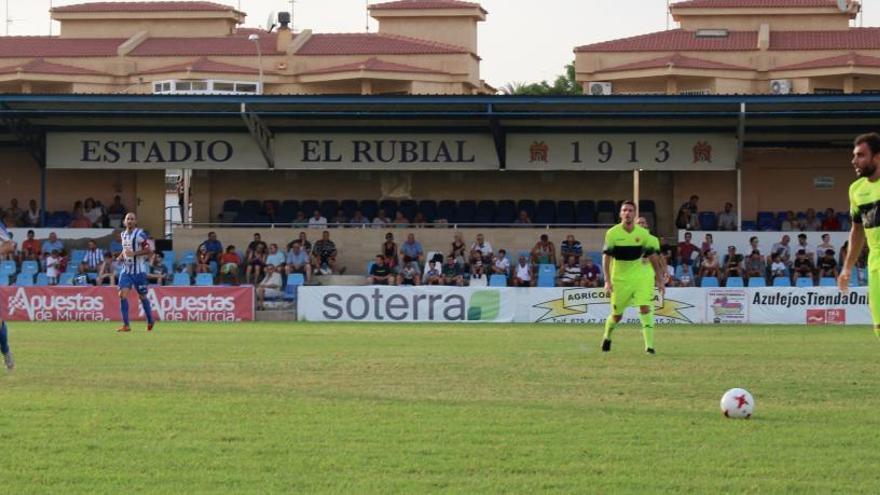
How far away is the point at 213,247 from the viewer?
3869 centimetres

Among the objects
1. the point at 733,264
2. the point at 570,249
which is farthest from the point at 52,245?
the point at 733,264

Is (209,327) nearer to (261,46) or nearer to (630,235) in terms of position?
(630,235)

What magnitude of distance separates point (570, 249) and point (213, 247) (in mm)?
9543

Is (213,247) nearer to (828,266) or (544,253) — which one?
(544,253)

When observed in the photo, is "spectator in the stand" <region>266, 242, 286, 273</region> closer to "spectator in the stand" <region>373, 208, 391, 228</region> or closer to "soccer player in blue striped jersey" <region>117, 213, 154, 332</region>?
"spectator in the stand" <region>373, 208, 391, 228</region>

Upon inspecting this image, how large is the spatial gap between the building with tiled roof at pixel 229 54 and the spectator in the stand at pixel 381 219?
15480 mm

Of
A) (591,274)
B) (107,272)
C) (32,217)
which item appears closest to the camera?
(591,274)

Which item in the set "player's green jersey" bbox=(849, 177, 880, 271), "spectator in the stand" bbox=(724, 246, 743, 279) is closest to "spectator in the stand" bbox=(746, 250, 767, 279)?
"spectator in the stand" bbox=(724, 246, 743, 279)

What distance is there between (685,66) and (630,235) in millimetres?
38262

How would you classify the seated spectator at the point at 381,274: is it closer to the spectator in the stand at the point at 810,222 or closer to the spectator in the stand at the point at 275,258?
the spectator in the stand at the point at 275,258

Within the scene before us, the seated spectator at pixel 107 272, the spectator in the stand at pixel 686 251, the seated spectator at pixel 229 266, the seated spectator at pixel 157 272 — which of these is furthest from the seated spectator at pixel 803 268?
the seated spectator at pixel 107 272

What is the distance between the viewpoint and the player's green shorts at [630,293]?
19.4 m

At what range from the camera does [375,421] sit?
1159 centimetres

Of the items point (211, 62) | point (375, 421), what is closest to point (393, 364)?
point (375, 421)
